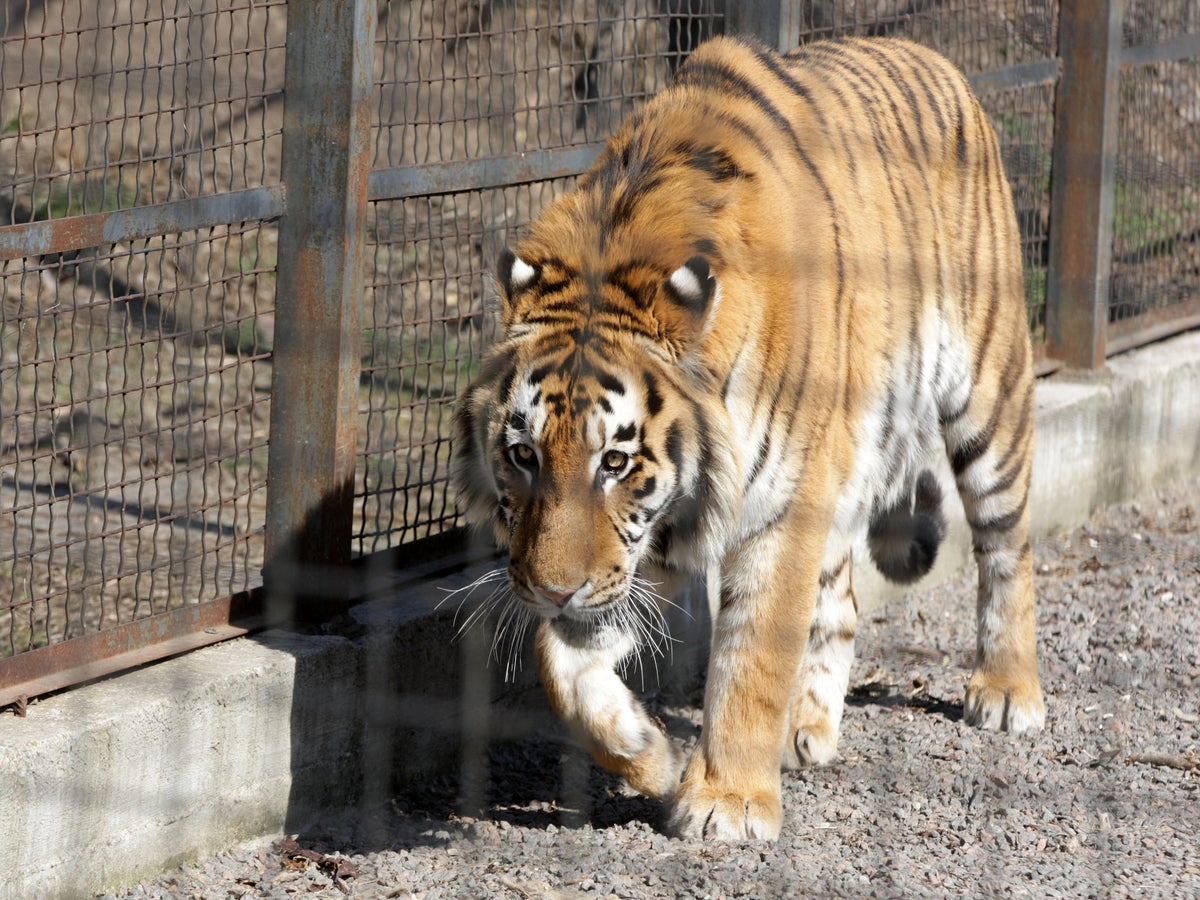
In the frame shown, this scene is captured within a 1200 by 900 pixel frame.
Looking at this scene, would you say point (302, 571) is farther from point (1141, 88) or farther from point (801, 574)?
point (1141, 88)

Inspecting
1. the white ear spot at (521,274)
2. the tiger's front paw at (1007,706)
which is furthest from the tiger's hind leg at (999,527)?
the white ear spot at (521,274)

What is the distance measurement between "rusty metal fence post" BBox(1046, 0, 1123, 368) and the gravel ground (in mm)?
1277

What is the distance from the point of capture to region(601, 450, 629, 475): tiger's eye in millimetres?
2541

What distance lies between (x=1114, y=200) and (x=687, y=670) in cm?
256

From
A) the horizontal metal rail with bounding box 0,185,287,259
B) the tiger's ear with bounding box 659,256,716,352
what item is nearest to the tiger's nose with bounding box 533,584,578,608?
the tiger's ear with bounding box 659,256,716,352

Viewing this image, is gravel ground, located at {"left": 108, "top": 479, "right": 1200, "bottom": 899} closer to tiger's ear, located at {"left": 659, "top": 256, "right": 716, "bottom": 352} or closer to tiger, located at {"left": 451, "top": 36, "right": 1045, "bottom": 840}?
tiger, located at {"left": 451, "top": 36, "right": 1045, "bottom": 840}

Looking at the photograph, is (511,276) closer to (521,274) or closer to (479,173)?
(521,274)

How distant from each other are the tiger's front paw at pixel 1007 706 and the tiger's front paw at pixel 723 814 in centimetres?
84

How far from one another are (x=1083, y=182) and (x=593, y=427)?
117 inches

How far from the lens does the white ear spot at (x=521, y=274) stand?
8.73 ft

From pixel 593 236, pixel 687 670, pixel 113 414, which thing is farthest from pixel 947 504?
pixel 113 414

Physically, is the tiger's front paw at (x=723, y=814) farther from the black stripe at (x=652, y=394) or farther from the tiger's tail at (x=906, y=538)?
the tiger's tail at (x=906, y=538)

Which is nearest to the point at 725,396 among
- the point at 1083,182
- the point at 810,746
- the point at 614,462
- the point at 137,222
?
the point at 614,462

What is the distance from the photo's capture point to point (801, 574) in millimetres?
2834
